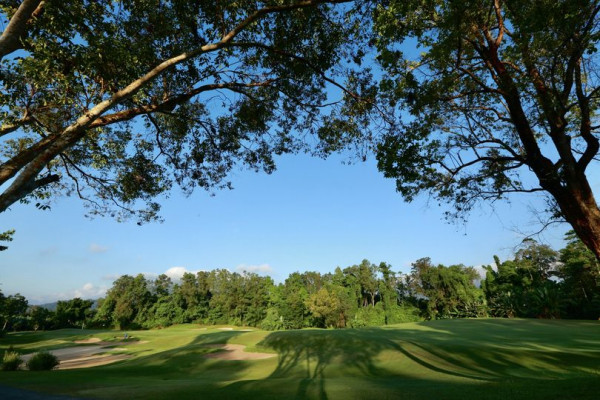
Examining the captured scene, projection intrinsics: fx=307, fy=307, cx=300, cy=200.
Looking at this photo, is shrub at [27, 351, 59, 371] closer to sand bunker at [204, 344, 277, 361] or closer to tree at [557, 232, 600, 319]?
sand bunker at [204, 344, 277, 361]

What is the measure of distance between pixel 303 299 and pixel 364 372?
55.9 metres

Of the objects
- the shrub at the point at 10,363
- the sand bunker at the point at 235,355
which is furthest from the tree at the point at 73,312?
the sand bunker at the point at 235,355

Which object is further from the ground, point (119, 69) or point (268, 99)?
point (268, 99)

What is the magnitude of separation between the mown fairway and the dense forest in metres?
34.4

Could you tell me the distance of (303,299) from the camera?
6944 centimetres

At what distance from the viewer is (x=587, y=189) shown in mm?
9000

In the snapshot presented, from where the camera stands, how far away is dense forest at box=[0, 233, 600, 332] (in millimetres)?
57719

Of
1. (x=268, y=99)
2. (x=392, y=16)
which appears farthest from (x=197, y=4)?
(x=392, y=16)

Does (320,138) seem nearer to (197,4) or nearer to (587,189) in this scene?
(197,4)

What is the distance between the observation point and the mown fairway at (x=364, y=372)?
29.5 ft

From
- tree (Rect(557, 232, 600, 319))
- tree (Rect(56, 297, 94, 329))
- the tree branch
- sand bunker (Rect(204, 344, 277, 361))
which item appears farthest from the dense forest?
the tree branch

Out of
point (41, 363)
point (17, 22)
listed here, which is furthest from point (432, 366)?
point (41, 363)

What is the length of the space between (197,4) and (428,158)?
933 centimetres

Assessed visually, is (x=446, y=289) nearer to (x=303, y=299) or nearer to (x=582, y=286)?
(x=582, y=286)
